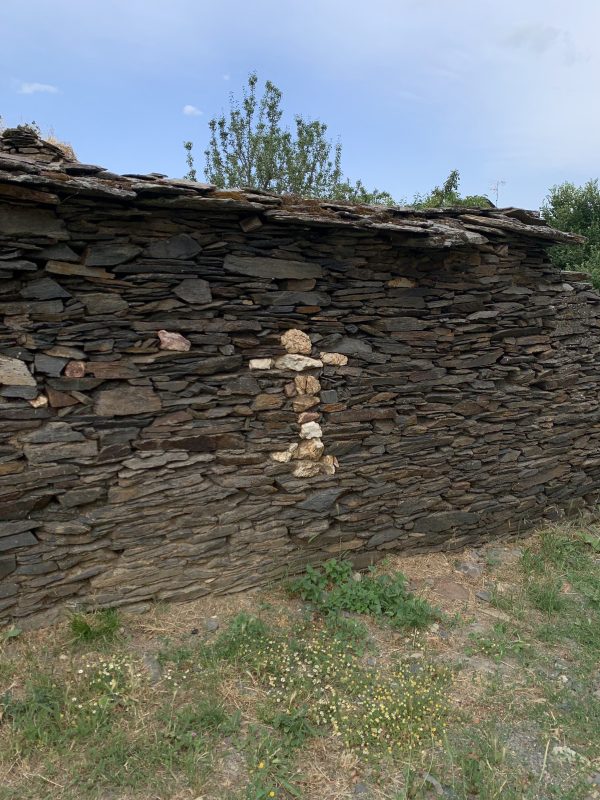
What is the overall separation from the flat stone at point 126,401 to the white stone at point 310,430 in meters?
1.06

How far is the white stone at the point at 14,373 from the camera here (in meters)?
2.98

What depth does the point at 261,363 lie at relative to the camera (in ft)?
12.1

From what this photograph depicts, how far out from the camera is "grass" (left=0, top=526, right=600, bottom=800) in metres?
2.55

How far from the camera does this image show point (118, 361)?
326 cm

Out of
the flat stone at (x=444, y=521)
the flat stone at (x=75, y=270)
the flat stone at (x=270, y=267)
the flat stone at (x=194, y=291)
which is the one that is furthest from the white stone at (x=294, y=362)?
the flat stone at (x=444, y=521)

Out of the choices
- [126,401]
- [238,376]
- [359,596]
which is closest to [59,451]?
[126,401]

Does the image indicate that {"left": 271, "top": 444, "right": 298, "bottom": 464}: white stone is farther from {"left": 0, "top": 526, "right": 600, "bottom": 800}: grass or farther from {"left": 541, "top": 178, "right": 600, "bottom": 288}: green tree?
{"left": 541, "top": 178, "right": 600, "bottom": 288}: green tree

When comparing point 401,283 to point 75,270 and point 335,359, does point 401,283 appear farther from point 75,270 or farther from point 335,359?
point 75,270

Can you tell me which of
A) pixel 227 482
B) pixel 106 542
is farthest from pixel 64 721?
pixel 227 482

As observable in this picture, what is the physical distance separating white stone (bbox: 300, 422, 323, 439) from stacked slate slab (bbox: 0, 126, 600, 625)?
17mm

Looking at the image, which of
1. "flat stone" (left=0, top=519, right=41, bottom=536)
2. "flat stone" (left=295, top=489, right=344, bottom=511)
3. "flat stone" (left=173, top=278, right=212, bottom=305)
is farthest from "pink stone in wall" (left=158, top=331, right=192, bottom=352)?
"flat stone" (left=295, top=489, right=344, bottom=511)

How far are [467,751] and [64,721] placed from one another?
2.08 metres

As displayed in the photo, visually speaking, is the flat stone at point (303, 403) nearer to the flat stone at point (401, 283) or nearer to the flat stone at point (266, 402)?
the flat stone at point (266, 402)

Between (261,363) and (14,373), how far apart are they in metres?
1.51
